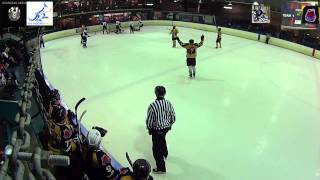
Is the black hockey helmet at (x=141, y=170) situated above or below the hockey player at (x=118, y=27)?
below

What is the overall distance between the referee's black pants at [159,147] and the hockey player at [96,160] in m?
1.81

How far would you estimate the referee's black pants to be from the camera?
5.50 m

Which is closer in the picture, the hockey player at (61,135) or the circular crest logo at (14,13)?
the hockey player at (61,135)

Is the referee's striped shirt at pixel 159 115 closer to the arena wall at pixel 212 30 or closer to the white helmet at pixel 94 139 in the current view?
the white helmet at pixel 94 139

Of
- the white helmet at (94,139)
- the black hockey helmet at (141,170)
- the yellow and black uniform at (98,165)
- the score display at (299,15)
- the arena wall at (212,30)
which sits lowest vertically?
the yellow and black uniform at (98,165)

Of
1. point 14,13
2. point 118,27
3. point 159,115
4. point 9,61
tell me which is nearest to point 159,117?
point 159,115

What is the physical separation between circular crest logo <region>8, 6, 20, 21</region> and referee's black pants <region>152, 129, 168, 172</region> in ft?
27.6

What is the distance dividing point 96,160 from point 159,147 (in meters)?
2.03

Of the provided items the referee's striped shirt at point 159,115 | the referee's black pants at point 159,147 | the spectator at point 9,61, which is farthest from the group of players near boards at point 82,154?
the spectator at point 9,61

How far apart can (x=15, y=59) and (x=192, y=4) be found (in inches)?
593

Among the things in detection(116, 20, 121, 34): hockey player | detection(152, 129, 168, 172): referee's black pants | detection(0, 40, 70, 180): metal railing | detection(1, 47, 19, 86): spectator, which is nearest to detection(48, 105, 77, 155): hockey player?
detection(152, 129, 168, 172): referee's black pants

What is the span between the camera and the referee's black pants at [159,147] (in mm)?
5500

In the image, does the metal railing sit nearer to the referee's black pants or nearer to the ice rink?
the referee's black pants

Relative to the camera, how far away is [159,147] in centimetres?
559
